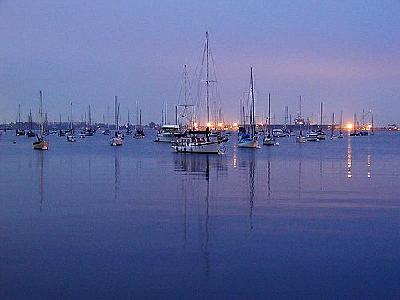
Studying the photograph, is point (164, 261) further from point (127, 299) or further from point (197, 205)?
point (197, 205)

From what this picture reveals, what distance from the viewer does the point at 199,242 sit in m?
13.6

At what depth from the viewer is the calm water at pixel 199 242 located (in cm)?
1022

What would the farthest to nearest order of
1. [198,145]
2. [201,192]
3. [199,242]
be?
[198,145] → [201,192] → [199,242]

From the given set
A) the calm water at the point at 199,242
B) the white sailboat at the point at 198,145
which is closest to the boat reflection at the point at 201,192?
the calm water at the point at 199,242

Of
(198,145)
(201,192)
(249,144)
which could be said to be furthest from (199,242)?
(249,144)

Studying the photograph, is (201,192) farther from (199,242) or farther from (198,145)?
(198,145)

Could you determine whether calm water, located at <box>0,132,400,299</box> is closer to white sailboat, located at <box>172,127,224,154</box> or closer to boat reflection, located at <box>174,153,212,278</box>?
boat reflection, located at <box>174,153,212,278</box>

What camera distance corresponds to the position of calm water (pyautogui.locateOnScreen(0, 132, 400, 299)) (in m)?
10.2

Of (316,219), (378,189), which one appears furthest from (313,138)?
(316,219)

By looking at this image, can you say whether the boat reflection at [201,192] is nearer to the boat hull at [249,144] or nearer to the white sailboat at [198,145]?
the white sailboat at [198,145]

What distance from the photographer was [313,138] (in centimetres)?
12000

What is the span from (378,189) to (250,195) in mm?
6237

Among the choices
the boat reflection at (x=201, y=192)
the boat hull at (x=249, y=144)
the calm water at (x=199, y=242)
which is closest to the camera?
the calm water at (x=199, y=242)

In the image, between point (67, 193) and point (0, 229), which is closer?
point (0, 229)
